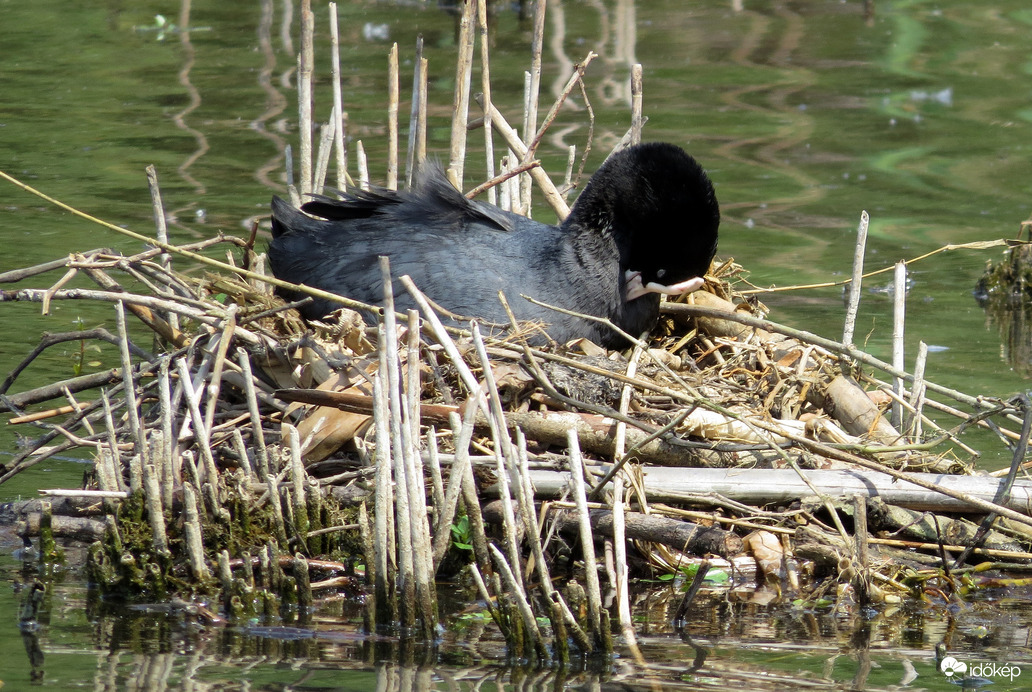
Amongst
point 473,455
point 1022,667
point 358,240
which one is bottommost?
point 1022,667

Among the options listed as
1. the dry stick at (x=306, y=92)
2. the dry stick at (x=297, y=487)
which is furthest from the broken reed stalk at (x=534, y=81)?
the dry stick at (x=297, y=487)

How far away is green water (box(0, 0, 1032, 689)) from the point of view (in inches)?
342

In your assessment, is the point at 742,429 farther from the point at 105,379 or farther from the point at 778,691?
the point at 105,379

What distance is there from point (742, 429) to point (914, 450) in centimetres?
61

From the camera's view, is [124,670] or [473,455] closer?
[124,670]

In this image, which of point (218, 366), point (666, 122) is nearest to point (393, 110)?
point (218, 366)

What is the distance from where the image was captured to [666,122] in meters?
12.5

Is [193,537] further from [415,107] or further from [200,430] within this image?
[415,107]

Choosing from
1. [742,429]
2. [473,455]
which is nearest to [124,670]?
[473,455]

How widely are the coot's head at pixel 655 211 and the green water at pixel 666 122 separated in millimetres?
1638

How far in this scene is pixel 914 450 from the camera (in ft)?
15.6

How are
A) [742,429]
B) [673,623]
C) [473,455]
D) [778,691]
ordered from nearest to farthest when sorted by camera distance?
[778,691] < [673,623] < [473,455] < [742,429]

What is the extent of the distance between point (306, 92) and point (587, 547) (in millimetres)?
3402

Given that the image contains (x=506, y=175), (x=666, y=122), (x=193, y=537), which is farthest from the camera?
(x=666, y=122)
